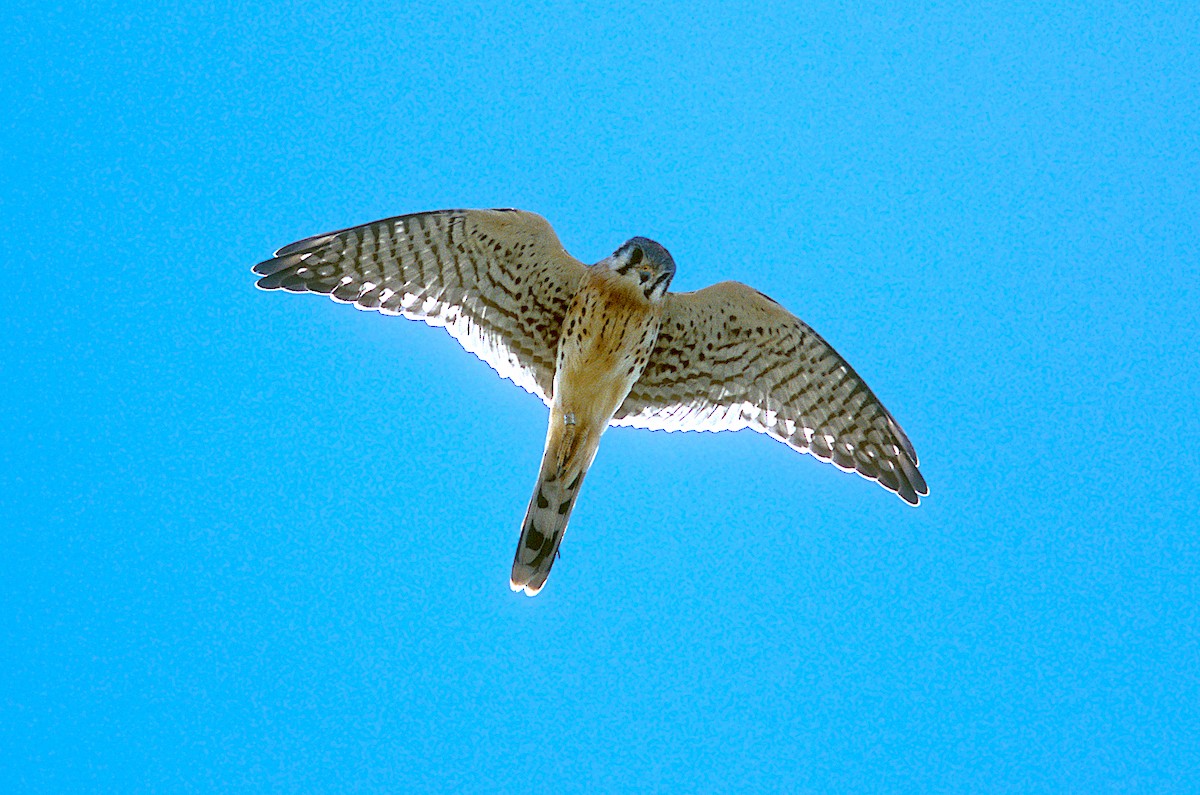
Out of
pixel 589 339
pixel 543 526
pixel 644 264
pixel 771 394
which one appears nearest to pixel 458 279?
pixel 589 339

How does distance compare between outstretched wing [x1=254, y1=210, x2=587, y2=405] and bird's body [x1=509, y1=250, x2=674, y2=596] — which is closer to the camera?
bird's body [x1=509, y1=250, x2=674, y2=596]

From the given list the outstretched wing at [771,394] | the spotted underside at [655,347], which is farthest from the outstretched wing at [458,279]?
the outstretched wing at [771,394]

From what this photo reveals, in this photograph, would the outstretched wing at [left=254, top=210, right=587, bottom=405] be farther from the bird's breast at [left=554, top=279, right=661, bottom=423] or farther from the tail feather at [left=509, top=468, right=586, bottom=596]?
the tail feather at [left=509, top=468, right=586, bottom=596]

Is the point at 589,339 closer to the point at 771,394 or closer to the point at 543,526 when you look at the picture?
the point at 543,526

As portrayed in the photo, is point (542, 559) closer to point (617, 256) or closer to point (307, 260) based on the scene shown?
point (617, 256)

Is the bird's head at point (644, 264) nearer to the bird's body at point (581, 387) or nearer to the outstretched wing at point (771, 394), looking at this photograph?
the bird's body at point (581, 387)

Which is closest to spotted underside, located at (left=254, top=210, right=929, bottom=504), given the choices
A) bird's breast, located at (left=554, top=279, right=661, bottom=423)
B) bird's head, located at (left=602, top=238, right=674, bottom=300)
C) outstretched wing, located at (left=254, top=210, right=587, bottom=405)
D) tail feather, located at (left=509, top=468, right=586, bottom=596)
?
outstretched wing, located at (left=254, top=210, right=587, bottom=405)

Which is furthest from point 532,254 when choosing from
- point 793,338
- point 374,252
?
point 793,338
